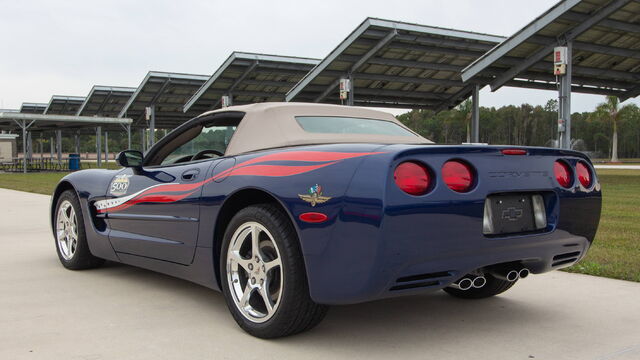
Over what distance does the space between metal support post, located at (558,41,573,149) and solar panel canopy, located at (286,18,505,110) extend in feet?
14.5

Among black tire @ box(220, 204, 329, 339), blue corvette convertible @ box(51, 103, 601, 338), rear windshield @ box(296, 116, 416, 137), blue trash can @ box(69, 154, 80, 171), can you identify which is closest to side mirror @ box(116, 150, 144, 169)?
blue corvette convertible @ box(51, 103, 601, 338)

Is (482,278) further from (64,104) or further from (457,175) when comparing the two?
(64,104)

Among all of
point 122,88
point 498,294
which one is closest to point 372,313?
point 498,294

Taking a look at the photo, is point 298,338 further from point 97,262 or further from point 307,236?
point 97,262

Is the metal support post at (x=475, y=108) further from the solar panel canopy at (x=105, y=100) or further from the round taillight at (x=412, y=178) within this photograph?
the solar panel canopy at (x=105, y=100)

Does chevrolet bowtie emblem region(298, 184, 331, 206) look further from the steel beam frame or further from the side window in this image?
the steel beam frame

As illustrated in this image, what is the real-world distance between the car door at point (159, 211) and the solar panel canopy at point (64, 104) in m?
41.3

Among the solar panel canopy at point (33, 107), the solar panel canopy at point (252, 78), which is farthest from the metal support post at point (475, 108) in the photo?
the solar panel canopy at point (33, 107)

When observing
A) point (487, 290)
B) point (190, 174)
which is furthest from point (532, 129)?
point (190, 174)

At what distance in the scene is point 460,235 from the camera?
270 cm

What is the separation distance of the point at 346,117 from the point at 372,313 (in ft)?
4.27

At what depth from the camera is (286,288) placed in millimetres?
2834

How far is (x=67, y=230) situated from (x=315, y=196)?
3186mm

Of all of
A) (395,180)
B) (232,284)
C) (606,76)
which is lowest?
(232,284)
